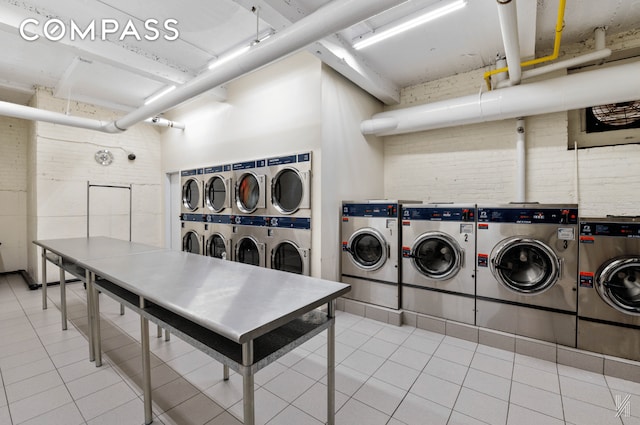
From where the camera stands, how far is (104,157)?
5.80m

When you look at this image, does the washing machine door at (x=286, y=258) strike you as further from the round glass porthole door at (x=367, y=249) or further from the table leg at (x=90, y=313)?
the table leg at (x=90, y=313)

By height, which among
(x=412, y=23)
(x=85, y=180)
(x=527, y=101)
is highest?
(x=412, y=23)

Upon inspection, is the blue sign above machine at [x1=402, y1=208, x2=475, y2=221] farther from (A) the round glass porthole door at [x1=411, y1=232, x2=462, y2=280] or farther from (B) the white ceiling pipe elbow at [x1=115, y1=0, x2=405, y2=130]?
(B) the white ceiling pipe elbow at [x1=115, y1=0, x2=405, y2=130]

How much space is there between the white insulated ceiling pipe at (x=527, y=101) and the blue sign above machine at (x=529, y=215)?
4.41 feet

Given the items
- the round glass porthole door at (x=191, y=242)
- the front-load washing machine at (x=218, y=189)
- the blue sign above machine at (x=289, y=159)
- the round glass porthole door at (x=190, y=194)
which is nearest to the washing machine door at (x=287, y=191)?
the blue sign above machine at (x=289, y=159)

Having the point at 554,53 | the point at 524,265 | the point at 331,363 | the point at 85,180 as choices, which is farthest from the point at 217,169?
the point at 554,53

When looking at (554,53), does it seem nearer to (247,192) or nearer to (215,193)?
(247,192)

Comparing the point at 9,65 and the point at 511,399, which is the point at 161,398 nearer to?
the point at 511,399

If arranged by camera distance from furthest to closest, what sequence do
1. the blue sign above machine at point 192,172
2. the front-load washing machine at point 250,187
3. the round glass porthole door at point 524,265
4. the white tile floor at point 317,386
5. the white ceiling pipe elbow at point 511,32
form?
the blue sign above machine at point 192,172
the front-load washing machine at point 250,187
the round glass porthole door at point 524,265
the white ceiling pipe elbow at point 511,32
the white tile floor at point 317,386

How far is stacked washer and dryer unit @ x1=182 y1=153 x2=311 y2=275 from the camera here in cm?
396

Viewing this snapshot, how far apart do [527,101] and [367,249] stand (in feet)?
8.55

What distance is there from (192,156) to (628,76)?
252 inches

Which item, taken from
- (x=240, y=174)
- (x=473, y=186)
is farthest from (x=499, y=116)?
(x=240, y=174)

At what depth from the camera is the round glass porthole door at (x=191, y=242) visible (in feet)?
19.2
